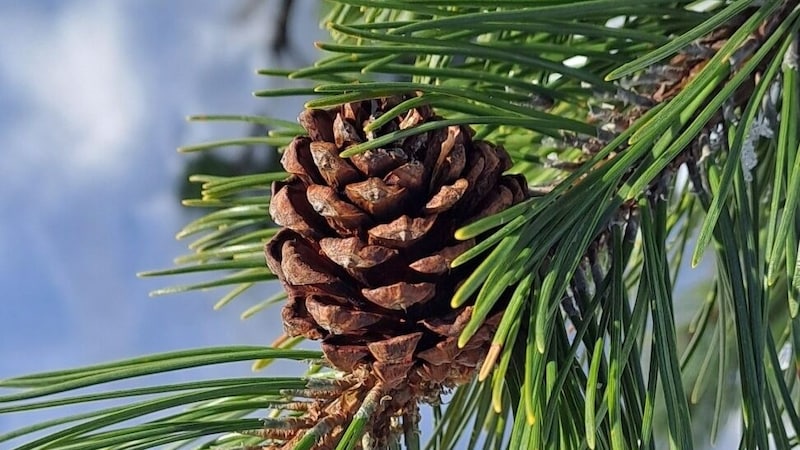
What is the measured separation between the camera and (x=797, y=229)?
21cm

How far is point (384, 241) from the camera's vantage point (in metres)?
0.18

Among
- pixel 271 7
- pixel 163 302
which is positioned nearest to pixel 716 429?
pixel 271 7

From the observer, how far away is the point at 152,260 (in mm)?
1499

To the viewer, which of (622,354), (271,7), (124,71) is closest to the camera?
(622,354)

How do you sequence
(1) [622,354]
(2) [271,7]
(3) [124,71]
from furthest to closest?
(3) [124,71], (2) [271,7], (1) [622,354]

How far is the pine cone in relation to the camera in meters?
0.18

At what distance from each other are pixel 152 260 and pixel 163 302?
0.27 ft

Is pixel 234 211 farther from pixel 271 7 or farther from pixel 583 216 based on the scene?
pixel 271 7

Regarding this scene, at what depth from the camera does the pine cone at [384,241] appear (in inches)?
6.9

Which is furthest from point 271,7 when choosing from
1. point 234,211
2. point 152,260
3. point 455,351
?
point 455,351

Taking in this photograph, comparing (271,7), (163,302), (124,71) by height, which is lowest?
(163,302)

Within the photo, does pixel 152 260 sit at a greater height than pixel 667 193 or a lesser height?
greater

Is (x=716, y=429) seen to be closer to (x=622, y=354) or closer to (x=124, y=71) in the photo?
(x=622, y=354)

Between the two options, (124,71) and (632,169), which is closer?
(632,169)
